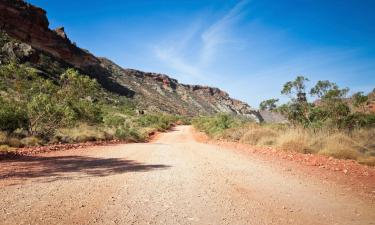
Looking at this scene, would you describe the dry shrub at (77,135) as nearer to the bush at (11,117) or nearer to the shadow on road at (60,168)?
the bush at (11,117)

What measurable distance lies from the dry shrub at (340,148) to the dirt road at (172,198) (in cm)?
277

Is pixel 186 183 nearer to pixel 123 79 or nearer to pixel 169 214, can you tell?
pixel 169 214

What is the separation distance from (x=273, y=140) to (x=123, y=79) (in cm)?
8335

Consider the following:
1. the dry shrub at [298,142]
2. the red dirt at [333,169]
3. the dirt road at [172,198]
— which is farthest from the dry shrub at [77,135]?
the dry shrub at [298,142]

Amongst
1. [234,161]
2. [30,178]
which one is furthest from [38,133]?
[234,161]

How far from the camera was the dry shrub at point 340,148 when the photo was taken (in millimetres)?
9027

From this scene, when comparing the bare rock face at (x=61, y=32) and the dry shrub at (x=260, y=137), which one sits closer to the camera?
the dry shrub at (x=260, y=137)

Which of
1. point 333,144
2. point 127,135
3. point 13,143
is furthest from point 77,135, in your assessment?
point 333,144

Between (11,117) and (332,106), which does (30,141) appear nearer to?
(11,117)

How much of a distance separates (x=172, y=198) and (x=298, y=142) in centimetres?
751

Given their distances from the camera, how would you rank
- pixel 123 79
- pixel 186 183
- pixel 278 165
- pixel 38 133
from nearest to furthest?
pixel 186 183
pixel 278 165
pixel 38 133
pixel 123 79

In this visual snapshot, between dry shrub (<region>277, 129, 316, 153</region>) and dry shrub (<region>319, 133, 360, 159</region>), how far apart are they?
596mm

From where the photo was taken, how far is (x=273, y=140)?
42.5 feet

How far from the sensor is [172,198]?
16.0 ft
